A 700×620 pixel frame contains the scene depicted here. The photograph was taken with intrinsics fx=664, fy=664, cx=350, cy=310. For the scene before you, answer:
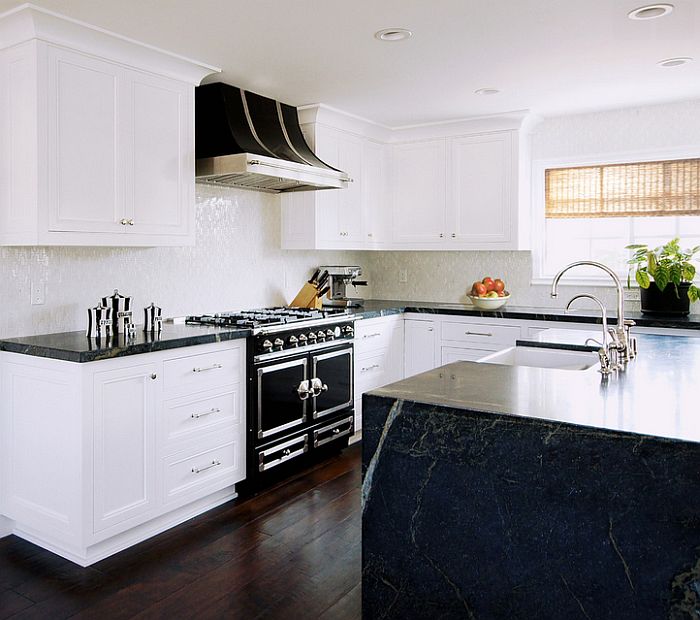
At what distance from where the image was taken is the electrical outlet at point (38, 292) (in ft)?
10.8

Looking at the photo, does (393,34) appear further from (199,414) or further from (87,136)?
(199,414)

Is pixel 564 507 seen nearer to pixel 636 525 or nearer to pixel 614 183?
pixel 636 525

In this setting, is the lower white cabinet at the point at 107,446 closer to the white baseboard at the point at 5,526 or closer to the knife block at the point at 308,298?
the white baseboard at the point at 5,526

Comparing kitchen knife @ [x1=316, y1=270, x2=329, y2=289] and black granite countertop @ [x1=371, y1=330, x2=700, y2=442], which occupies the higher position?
kitchen knife @ [x1=316, y1=270, x2=329, y2=289]

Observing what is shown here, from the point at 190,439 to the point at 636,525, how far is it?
7.50ft

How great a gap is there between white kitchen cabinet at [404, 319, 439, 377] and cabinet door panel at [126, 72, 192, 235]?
6.81 ft

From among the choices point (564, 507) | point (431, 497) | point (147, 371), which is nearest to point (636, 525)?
point (564, 507)

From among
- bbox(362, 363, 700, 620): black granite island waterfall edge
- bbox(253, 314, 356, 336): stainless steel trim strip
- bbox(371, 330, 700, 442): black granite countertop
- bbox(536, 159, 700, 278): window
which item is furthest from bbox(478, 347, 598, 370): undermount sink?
bbox(536, 159, 700, 278): window

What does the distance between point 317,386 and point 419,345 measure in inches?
47.3

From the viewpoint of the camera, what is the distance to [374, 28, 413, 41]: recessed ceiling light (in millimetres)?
3107

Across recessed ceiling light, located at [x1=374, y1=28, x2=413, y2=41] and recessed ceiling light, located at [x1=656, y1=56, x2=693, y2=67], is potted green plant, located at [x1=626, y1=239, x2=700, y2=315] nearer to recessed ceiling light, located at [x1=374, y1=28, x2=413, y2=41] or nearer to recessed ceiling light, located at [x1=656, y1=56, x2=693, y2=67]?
recessed ceiling light, located at [x1=656, y1=56, x2=693, y2=67]

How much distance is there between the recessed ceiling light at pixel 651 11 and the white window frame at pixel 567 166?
191 cm

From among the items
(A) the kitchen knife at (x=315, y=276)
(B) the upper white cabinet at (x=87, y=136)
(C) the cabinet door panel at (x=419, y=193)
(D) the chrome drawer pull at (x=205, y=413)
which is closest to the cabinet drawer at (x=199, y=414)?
(D) the chrome drawer pull at (x=205, y=413)

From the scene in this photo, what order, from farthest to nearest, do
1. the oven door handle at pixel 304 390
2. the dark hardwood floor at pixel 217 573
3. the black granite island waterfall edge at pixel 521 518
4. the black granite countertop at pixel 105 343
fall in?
1. the oven door handle at pixel 304 390
2. the black granite countertop at pixel 105 343
3. the dark hardwood floor at pixel 217 573
4. the black granite island waterfall edge at pixel 521 518
